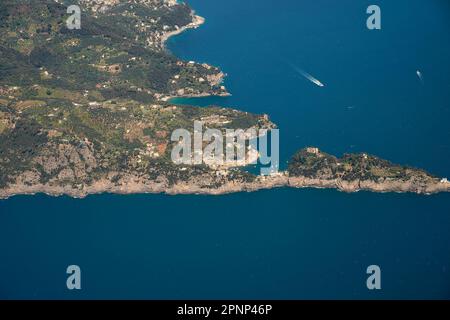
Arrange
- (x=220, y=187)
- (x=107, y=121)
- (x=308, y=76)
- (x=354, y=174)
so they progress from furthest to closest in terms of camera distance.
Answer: (x=308, y=76)
(x=107, y=121)
(x=220, y=187)
(x=354, y=174)

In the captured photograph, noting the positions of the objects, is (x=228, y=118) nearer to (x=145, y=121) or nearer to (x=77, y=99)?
(x=145, y=121)

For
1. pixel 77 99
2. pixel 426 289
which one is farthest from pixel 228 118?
pixel 426 289

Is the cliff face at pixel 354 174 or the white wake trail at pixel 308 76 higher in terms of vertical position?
the white wake trail at pixel 308 76

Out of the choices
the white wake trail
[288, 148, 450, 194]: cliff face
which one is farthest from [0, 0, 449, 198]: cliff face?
the white wake trail

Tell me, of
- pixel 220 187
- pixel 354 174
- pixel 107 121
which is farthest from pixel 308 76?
pixel 220 187

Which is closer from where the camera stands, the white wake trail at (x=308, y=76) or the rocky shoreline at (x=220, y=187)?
the rocky shoreline at (x=220, y=187)

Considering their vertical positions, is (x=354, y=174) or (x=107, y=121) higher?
(x=107, y=121)

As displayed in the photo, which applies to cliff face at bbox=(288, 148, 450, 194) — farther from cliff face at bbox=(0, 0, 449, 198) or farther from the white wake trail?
the white wake trail

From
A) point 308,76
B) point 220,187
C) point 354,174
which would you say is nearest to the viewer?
point 354,174

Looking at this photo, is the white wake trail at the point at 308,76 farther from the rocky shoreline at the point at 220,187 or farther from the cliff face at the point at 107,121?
the rocky shoreline at the point at 220,187

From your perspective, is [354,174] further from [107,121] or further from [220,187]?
[107,121]

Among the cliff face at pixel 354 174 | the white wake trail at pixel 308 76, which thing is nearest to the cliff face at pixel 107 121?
the cliff face at pixel 354 174
